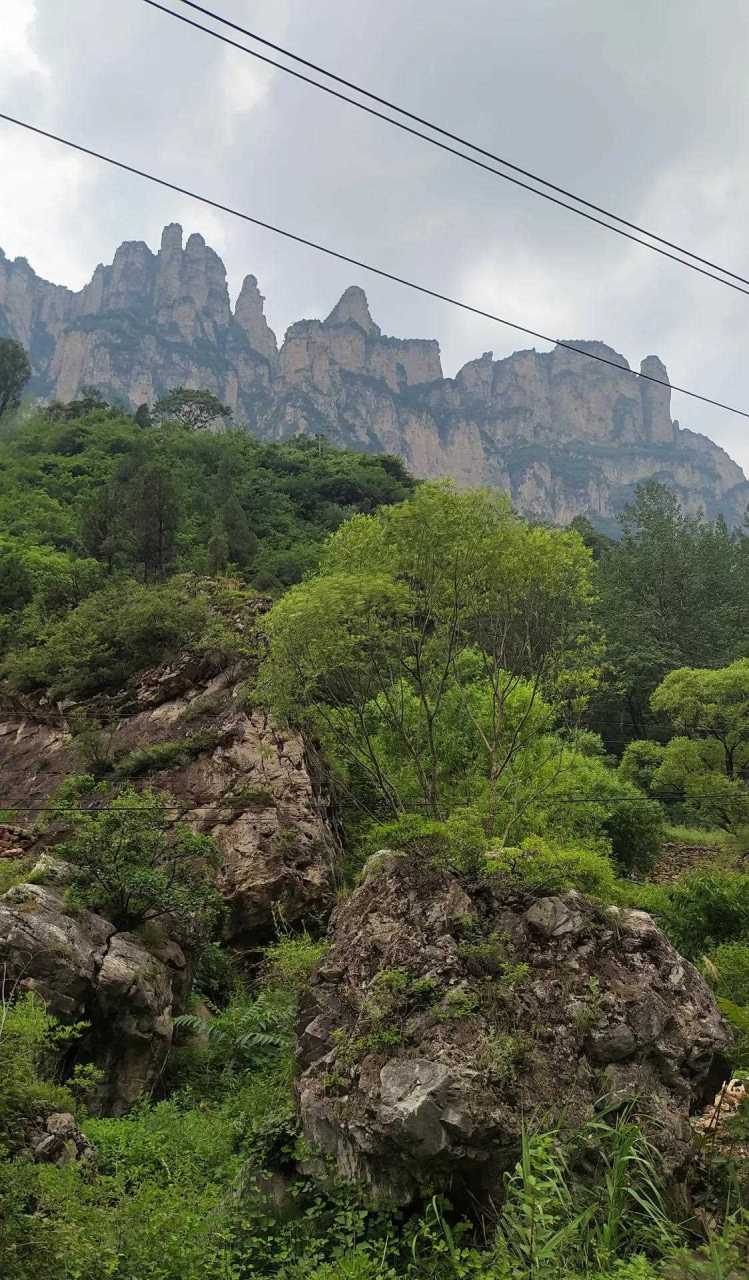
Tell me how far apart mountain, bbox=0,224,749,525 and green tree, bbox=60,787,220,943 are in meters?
120

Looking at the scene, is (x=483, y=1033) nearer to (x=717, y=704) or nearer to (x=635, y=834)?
(x=635, y=834)

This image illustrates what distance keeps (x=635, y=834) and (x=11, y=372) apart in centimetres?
4514

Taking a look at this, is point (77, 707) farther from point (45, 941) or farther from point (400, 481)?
point (400, 481)

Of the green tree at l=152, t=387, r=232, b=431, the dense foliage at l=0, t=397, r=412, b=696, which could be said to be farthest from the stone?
the green tree at l=152, t=387, r=232, b=431

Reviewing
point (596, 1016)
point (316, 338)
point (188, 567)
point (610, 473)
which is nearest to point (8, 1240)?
point (596, 1016)

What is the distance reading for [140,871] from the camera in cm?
1015

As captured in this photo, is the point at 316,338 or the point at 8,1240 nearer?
the point at 8,1240

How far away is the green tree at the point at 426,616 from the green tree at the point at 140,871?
2577mm

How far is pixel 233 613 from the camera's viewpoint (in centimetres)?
1812

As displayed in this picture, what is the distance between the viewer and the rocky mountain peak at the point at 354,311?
479 feet

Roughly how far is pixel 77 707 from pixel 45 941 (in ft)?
29.9

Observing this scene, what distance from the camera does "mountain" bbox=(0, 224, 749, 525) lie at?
431ft

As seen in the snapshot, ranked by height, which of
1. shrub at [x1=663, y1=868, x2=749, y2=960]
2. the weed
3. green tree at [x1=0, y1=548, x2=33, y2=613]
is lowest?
shrub at [x1=663, y1=868, x2=749, y2=960]

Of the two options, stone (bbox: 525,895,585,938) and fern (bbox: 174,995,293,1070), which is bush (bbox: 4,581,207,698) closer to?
fern (bbox: 174,995,293,1070)
